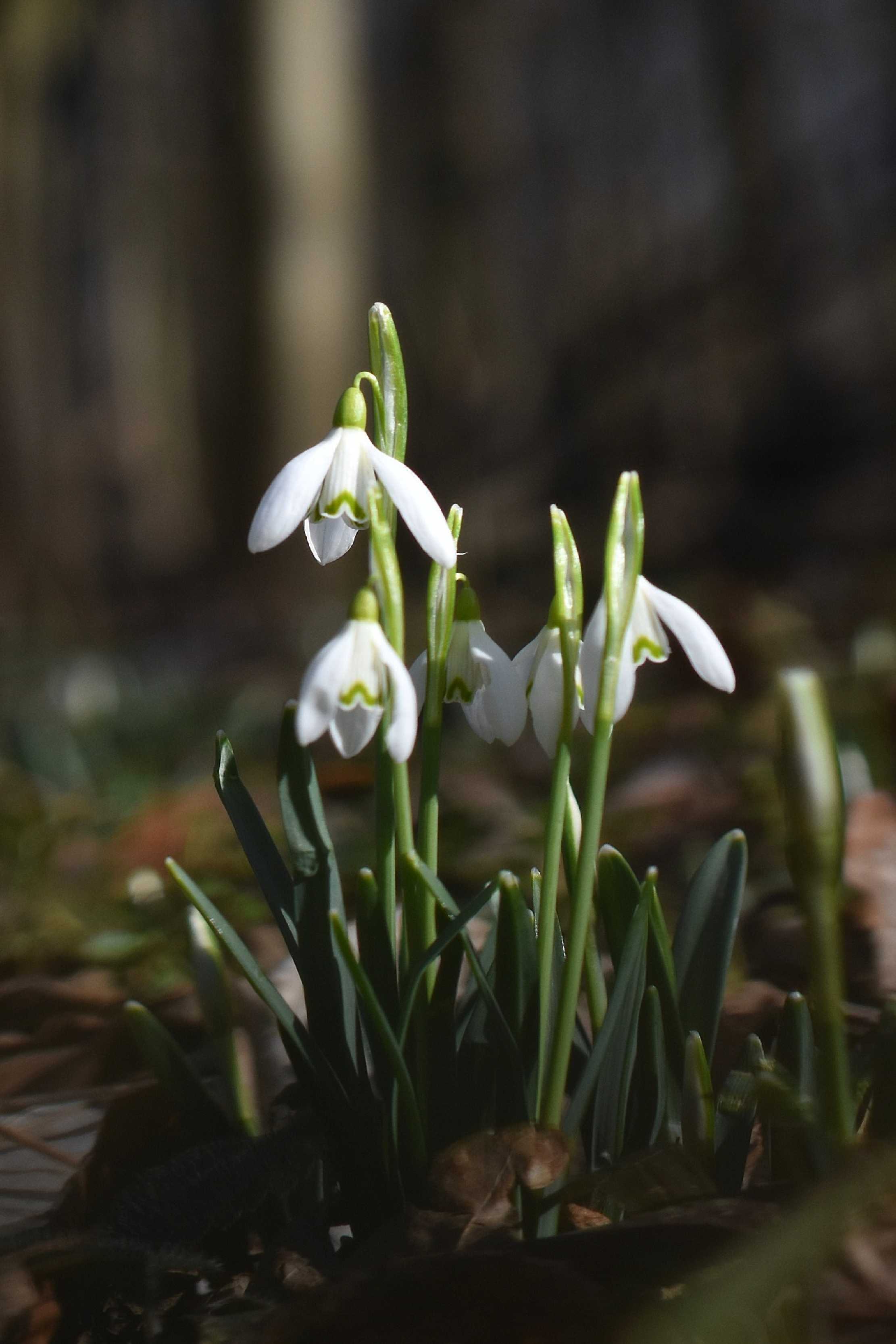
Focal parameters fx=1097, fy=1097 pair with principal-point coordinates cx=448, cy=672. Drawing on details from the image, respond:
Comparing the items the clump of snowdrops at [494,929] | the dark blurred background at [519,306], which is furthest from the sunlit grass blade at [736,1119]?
the dark blurred background at [519,306]

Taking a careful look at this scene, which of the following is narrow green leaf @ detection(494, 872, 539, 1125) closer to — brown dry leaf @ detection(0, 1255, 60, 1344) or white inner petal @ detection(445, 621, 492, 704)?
white inner petal @ detection(445, 621, 492, 704)

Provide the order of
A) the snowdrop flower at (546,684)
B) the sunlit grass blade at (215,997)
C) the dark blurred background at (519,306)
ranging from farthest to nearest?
the dark blurred background at (519,306)
the sunlit grass blade at (215,997)
the snowdrop flower at (546,684)

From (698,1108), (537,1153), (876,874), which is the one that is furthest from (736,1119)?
(876,874)

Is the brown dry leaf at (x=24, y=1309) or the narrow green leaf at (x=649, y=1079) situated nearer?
the brown dry leaf at (x=24, y=1309)

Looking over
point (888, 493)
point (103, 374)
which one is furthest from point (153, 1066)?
point (103, 374)

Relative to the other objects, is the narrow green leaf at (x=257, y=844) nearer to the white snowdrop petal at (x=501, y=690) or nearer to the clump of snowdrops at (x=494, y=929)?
the clump of snowdrops at (x=494, y=929)

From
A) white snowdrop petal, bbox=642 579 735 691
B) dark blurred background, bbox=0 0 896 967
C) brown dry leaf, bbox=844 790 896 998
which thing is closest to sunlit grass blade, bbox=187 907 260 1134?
white snowdrop petal, bbox=642 579 735 691

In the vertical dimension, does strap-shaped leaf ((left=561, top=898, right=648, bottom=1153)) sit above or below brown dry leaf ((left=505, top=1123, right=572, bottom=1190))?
above
